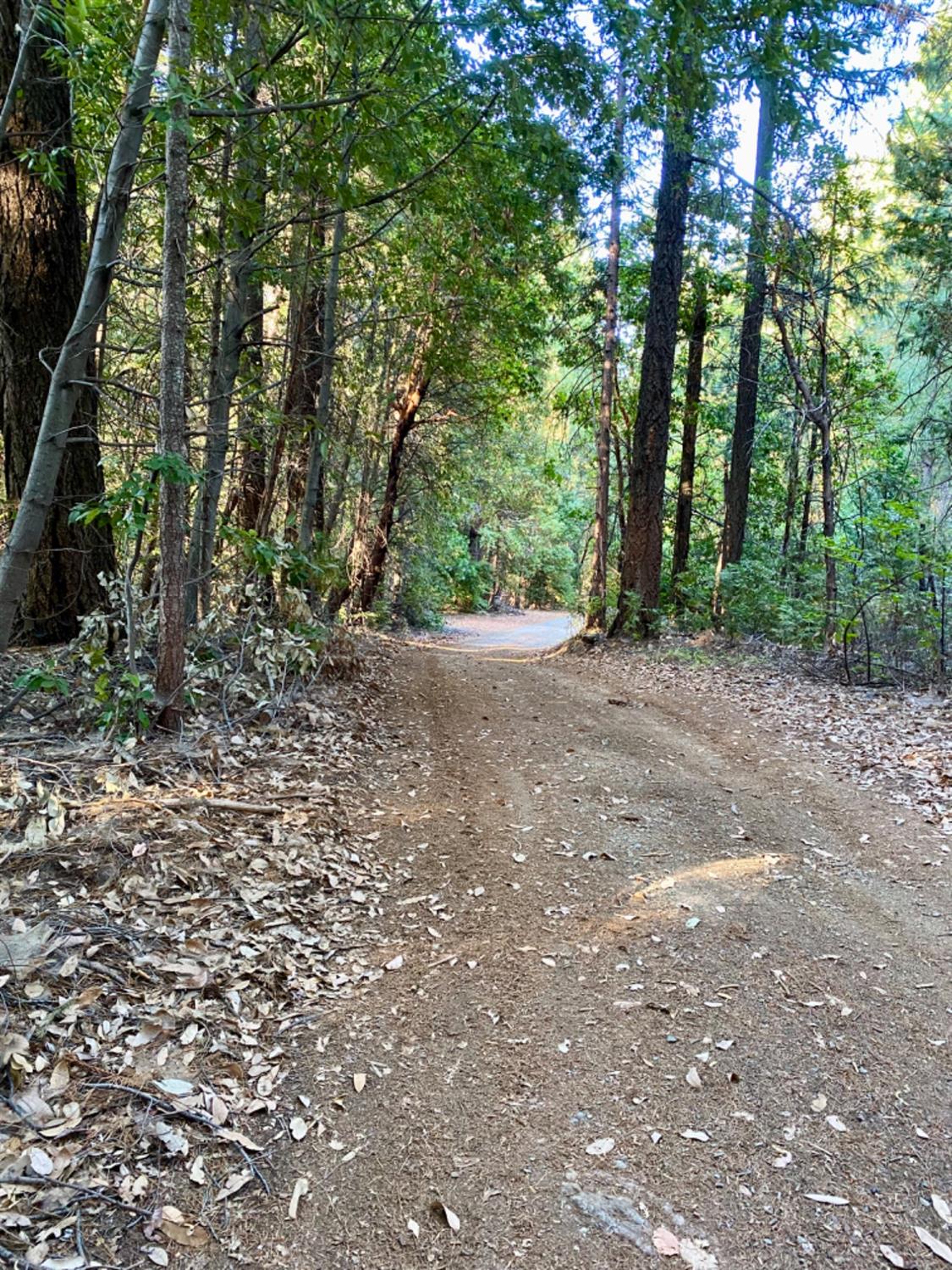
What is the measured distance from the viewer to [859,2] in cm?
724

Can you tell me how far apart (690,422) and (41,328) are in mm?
11243

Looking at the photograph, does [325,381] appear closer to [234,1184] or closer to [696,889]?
[696,889]

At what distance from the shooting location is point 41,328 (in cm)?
544

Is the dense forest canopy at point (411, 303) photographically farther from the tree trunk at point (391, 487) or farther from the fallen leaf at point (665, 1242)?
the fallen leaf at point (665, 1242)

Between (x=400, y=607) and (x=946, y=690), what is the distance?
13.2 meters

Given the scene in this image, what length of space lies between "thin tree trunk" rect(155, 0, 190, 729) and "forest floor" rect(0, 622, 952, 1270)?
3.98 feet

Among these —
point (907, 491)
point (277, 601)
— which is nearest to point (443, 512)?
point (907, 491)

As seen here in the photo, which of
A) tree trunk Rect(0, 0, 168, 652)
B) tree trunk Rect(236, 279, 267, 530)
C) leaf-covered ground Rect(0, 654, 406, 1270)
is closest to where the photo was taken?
leaf-covered ground Rect(0, 654, 406, 1270)

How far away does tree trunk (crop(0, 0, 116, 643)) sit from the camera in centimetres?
522

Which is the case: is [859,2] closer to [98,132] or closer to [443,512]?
[98,132]

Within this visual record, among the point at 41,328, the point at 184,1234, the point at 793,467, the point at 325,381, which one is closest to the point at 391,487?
the point at 325,381

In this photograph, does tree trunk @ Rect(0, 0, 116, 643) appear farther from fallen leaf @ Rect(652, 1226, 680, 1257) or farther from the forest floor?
fallen leaf @ Rect(652, 1226, 680, 1257)


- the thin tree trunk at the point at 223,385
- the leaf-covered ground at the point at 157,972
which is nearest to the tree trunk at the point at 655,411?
the thin tree trunk at the point at 223,385

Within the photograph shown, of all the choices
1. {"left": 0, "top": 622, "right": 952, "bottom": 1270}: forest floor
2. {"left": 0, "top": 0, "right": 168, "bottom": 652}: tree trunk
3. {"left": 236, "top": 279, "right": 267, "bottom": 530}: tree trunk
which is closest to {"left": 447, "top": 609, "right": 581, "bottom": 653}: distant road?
{"left": 236, "top": 279, "right": 267, "bottom": 530}: tree trunk
